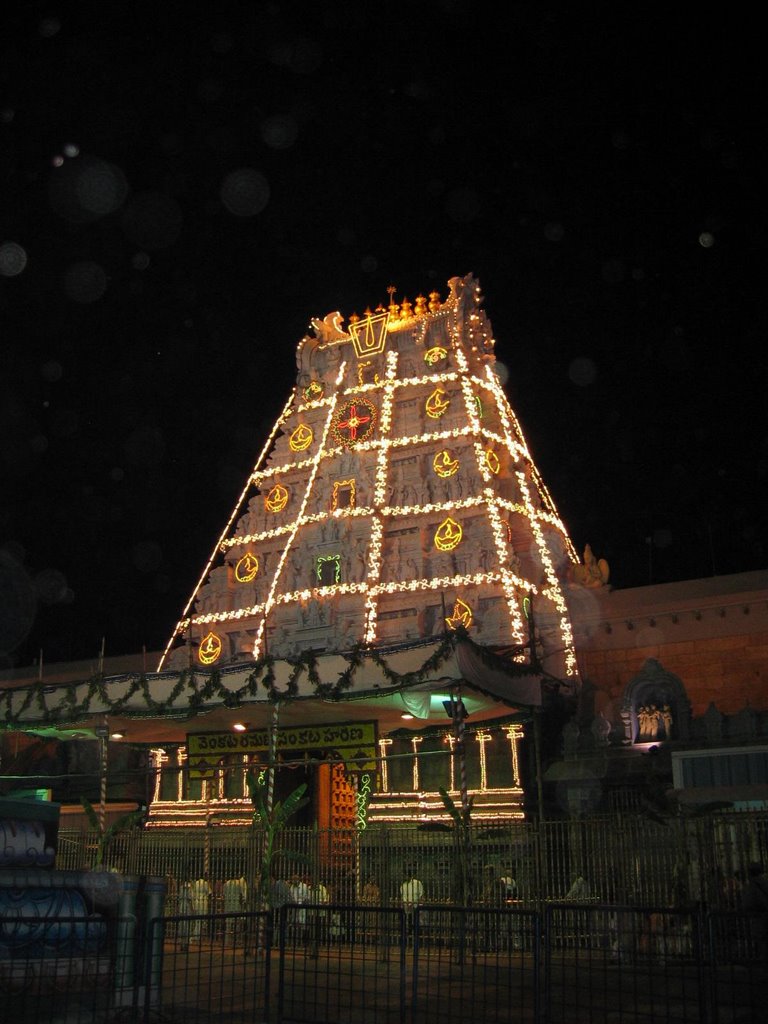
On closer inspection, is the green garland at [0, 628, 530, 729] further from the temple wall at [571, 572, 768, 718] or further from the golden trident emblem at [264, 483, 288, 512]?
the golden trident emblem at [264, 483, 288, 512]

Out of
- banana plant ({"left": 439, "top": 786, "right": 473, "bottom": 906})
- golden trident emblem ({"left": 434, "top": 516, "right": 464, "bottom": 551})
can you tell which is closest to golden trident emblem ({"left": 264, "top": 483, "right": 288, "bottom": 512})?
golden trident emblem ({"left": 434, "top": 516, "right": 464, "bottom": 551})

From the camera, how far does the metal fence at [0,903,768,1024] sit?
24.6 ft

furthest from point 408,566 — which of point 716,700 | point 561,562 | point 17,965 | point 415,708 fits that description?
point 17,965

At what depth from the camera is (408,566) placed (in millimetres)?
26781

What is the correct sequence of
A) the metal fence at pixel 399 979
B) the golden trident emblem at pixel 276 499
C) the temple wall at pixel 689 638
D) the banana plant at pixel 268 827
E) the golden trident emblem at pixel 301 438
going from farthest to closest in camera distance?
1. the golden trident emblem at pixel 301 438
2. the golden trident emblem at pixel 276 499
3. the temple wall at pixel 689 638
4. the banana plant at pixel 268 827
5. the metal fence at pixel 399 979

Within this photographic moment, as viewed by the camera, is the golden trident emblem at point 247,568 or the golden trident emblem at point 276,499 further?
the golden trident emblem at point 276,499

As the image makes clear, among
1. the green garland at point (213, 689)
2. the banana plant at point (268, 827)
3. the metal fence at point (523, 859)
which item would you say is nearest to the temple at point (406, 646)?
the green garland at point (213, 689)

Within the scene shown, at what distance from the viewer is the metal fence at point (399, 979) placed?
7488 millimetres

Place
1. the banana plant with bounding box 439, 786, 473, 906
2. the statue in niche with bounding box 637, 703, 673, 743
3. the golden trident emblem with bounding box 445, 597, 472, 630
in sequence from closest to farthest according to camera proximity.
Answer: the banana plant with bounding box 439, 786, 473, 906 → the statue in niche with bounding box 637, 703, 673, 743 → the golden trident emblem with bounding box 445, 597, 472, 630

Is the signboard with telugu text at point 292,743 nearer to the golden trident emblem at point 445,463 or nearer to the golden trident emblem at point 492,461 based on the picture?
the golden trident emblem at point 445,463

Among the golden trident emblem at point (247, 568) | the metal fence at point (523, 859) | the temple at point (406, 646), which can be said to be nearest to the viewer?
the metal fence at point (523, 859)

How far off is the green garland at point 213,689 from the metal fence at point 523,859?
260cm

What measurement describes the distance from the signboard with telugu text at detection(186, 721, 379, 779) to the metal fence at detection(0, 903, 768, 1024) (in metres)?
5.33

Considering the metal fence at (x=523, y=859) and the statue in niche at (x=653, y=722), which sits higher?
the statue in niche at (x=653, y=722)
